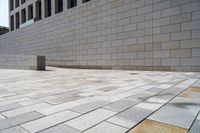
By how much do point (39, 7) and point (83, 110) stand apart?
22467 millimetres

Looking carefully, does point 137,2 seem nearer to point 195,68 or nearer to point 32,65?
point 195,68

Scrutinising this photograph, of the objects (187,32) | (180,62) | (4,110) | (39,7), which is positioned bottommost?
(4,110)

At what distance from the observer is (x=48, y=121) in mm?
2025

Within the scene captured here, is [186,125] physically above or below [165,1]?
below

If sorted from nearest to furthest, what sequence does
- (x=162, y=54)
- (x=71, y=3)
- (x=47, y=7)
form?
(x=162, y=54) → (x=71, y=3) → (x=47, y=7)

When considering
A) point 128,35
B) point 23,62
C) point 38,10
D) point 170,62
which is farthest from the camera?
point 38,10

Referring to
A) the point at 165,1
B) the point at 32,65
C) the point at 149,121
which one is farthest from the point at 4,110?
the point at 32,65

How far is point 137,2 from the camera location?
31.7 feet

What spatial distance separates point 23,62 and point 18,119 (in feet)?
37.6

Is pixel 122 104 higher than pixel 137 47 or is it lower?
lower

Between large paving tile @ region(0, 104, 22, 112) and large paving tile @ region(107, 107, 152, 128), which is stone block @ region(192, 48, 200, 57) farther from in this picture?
large paving tile @ region(0, 104, 22, 112)

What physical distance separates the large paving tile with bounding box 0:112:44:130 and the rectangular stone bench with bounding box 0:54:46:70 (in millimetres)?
9921

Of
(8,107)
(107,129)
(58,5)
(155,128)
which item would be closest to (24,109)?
(8,107)

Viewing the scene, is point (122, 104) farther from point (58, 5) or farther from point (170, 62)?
point (58, 5)
